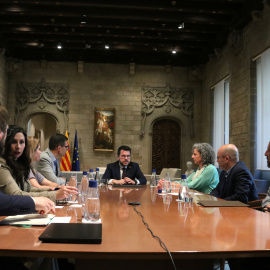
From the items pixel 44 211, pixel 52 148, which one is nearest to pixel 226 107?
pixel 52 148

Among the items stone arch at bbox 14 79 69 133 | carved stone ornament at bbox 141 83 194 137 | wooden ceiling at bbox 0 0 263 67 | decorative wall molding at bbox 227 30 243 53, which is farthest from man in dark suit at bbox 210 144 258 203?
stone arch at bbox 14 79 69 133

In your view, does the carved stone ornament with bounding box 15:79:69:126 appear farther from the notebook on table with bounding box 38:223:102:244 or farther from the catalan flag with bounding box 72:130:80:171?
the notebook on table with bounding box 38:223:102:244

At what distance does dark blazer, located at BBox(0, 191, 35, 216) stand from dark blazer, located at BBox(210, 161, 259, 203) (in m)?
2.20

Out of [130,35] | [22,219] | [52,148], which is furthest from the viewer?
[130,35]

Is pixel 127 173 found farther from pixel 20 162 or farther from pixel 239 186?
pixel 20 162

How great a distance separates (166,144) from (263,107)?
15.4 feet

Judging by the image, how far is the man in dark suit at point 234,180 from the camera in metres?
3.49

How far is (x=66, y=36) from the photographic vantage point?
32.0ft

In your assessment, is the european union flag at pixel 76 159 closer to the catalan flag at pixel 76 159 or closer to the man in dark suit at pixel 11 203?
the catalan flag at pixel 76 159

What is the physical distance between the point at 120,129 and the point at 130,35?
339 cm

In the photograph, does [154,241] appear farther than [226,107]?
No

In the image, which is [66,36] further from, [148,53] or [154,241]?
[154,241]

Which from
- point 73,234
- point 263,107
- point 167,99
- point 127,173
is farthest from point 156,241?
point 167,99

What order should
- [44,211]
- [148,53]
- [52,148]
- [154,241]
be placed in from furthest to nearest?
[148,53], [52,148], [44,211], [154,241]
